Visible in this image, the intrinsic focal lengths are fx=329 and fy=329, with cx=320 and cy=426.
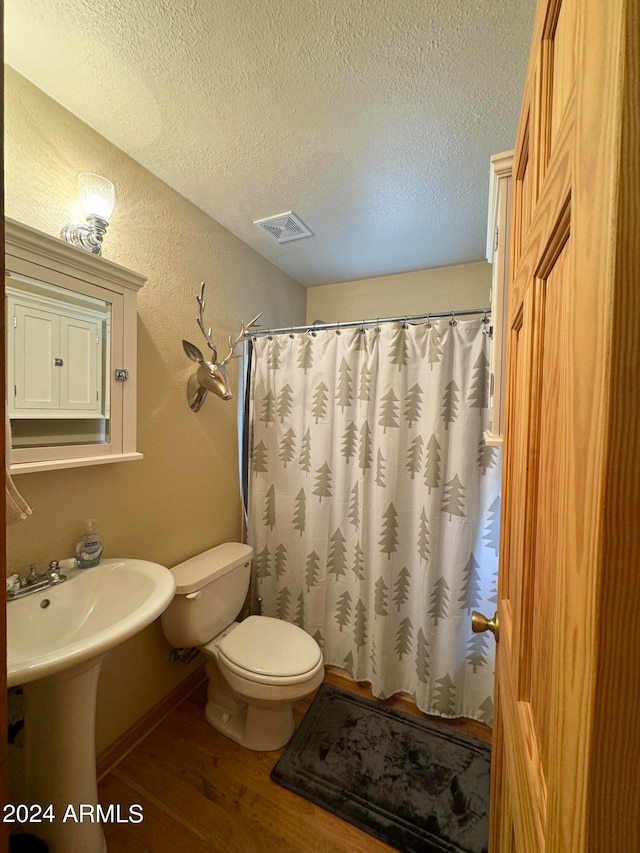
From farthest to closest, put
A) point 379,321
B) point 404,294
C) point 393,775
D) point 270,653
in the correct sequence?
point 404,294
point 379,321
point 270,653
point 393,775

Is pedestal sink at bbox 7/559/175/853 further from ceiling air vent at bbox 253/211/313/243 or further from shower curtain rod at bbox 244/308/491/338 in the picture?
ceiling air vent at bbox 253/211/313/243

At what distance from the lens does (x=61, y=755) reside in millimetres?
936

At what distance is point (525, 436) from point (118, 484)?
1.39m

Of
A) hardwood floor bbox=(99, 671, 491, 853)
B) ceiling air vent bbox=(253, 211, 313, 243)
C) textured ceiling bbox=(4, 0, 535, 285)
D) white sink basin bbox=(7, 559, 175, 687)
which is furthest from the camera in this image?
ceiling air vent bbox=(253, 211, 313, 243)

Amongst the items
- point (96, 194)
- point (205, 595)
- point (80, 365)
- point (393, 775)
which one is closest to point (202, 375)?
point (80, 365)

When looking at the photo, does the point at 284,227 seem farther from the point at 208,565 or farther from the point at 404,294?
the point at 208,565

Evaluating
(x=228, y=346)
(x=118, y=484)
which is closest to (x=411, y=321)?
(x=228, y=346)

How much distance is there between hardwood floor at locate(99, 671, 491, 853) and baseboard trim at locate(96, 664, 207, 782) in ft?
0.08

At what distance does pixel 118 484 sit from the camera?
1.31m

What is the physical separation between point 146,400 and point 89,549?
0.60m

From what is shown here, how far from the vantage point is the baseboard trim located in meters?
1.27

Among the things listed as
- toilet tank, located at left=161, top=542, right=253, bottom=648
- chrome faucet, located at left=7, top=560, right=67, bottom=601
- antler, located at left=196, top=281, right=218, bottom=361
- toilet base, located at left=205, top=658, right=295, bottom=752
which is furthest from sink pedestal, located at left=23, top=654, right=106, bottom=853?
antler, located at left=196, top=281, right=218, bottom=361

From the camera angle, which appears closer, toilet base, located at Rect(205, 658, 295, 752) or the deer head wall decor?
toilet base, located at Rect(205, 658, 295, 752)

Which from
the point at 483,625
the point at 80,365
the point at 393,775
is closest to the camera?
the point at 483,625
